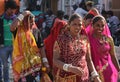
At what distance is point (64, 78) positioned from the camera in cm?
481

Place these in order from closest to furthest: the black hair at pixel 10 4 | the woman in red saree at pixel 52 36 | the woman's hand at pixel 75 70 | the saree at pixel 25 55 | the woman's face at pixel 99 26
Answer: the woman's hand at pixel 75 70 → the woman in red saree at pixel 52 36 → the woman's face at pixel 99 26 → the saree at pixel 25 55 → the black hair at pixel 10 4

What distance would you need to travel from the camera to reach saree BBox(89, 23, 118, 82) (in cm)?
534

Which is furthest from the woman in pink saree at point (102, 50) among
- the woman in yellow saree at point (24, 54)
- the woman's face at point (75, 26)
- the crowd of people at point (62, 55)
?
the woman in yellow saree at point (24, 54)

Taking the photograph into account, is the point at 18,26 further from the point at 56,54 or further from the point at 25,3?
the point at 25,3

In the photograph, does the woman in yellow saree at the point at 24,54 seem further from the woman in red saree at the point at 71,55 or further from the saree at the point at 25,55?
the woman in red saree at the point at 71,55

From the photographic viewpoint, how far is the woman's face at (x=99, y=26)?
527 cm

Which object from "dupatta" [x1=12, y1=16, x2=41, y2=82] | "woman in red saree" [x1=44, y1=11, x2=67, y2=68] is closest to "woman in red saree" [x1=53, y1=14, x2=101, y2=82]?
"woman in red saree" [x1=44, y1=11, x2=67, y2=68]

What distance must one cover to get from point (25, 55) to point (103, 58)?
1045 mm

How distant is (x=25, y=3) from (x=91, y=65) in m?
17.5

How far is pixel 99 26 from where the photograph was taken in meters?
5.30

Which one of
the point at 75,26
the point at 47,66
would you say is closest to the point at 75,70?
the point at 75,26

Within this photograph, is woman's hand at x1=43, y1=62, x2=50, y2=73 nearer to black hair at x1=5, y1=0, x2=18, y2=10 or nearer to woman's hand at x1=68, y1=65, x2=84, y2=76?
woman's hand at x1=68, y1=65, x2=84, y2=76

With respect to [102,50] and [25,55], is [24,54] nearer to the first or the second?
[25,55]

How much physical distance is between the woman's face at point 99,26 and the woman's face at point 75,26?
1.85ft
